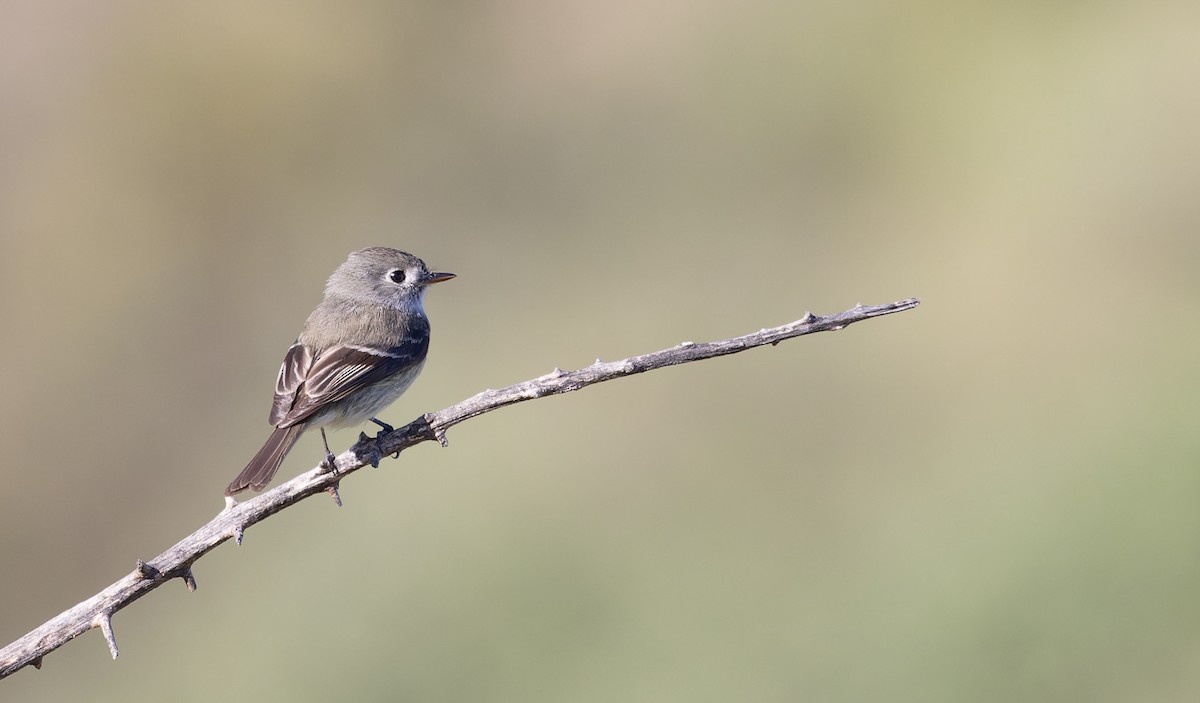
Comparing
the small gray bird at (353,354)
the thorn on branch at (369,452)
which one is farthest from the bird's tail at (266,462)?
the thorn on branch at (369,452)

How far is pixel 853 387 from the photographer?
10.9m

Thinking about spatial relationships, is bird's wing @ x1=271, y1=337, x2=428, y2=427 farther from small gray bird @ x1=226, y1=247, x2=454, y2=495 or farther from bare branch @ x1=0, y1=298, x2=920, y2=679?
bare branch @ x1=0, y1=298, x2=920, y2=679

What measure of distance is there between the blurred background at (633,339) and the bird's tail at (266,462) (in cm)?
277

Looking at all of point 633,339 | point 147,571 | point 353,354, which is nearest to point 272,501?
point 147,571

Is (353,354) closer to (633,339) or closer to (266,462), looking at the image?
(266,462)

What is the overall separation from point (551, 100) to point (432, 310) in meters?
3.08

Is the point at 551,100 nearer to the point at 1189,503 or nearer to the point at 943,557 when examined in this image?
the point at 943,557

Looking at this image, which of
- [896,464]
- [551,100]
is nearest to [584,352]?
[896,464]

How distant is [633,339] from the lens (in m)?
11.0

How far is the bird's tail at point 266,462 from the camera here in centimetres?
454

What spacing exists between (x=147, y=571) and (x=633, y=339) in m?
7.99

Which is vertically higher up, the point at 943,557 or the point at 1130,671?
the point at 943,557

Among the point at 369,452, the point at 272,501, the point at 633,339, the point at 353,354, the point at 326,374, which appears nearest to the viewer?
the point at 272,501

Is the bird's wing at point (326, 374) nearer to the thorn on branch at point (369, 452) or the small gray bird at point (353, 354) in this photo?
the small gray bird at point (353, 354)
